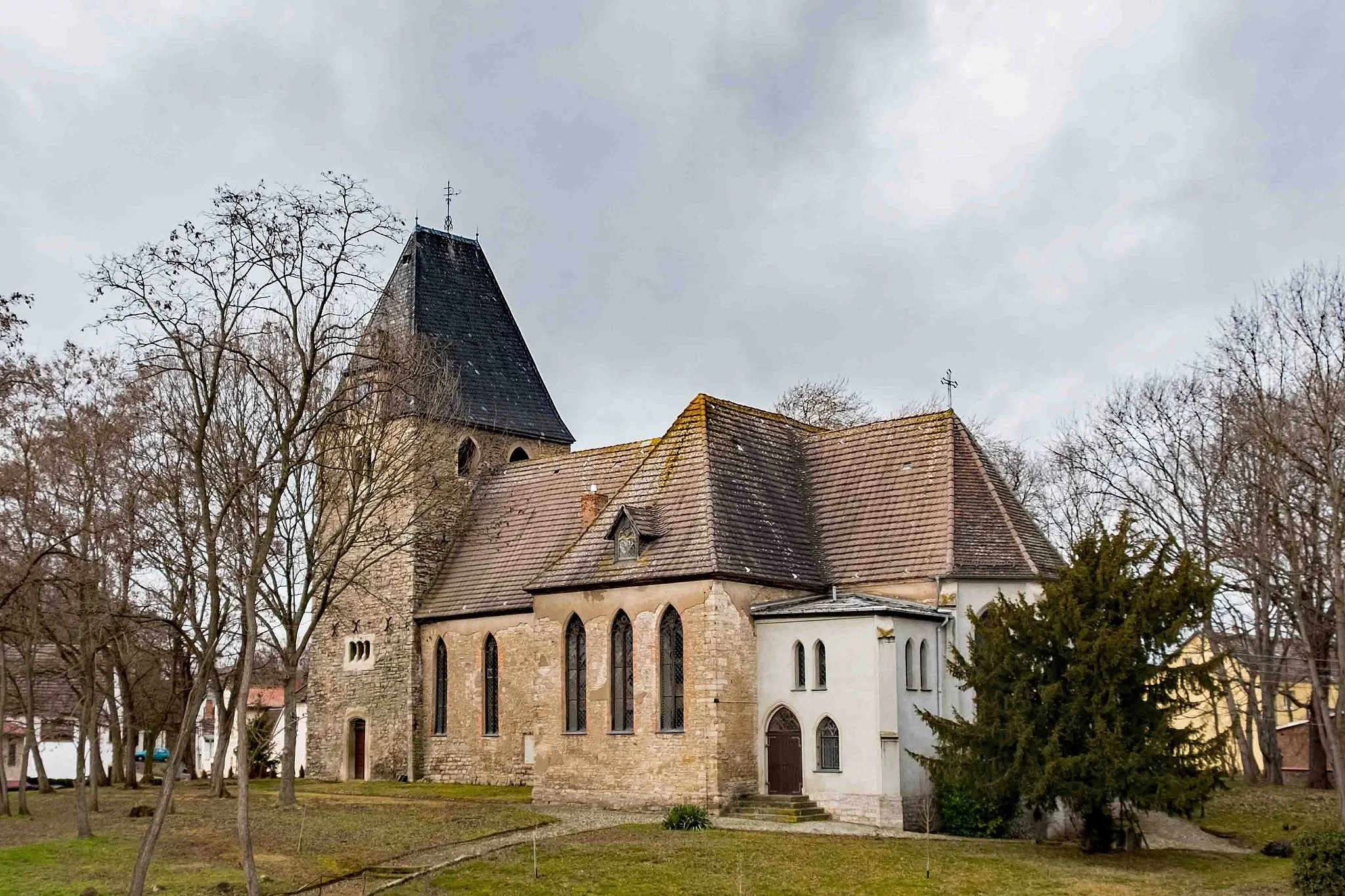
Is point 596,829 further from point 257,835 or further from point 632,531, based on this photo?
point 632,531

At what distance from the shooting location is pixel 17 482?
26000 mm

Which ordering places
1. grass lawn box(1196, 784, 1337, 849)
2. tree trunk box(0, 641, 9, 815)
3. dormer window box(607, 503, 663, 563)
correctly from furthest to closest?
1. dormer window box(607, 503, 663, 563)
2. tree trunk box(0, 641, 9, 815)
3. grass lawn box(1196, 784, 1337, 849)

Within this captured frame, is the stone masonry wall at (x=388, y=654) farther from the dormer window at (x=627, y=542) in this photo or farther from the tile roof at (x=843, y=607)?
the tile roof at (x=843, y=607)

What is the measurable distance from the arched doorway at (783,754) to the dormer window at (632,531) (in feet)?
15.7

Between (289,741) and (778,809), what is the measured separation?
1209 cm

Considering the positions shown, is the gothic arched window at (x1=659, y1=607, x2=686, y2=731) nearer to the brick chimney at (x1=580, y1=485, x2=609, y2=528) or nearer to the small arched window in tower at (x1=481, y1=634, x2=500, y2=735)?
the brick chimney at (x1=580, y1=485, x2=609, y2=528)

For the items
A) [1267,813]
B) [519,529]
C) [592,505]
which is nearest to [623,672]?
[592,505]

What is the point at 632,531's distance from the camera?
29.7 meters

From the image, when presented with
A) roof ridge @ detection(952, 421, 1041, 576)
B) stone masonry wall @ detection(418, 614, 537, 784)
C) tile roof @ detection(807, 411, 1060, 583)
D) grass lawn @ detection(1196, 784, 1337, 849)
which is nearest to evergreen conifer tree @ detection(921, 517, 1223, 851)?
grass lawn @ detection(1196, 784, 1337, 849)

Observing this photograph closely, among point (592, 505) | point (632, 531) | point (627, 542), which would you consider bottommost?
point (627, 542)

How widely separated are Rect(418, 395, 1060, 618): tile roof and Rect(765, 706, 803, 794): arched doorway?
306 cm

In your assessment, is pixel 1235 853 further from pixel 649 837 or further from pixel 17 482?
pixel 17 482

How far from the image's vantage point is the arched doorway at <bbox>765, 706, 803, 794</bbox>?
27578 mm

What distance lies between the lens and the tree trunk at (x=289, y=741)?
30.7m
